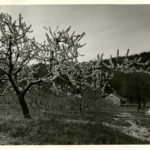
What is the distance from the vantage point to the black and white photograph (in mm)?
6316

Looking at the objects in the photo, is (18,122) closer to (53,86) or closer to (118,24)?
(53,86)

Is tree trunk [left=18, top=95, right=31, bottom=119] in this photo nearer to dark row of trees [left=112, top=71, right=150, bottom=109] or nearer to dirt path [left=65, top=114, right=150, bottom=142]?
dirt path [left=65, top=114, right=150, bottom=142]

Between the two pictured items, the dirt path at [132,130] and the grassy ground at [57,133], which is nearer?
the grassy ground at [57,133]

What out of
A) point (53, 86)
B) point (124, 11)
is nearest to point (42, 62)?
point (53, 86)

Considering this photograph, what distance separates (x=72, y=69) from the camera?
6543 mm

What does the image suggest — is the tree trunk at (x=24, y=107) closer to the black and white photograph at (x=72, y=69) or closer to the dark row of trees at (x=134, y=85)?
the black and white photograph at (x=72, y=69)

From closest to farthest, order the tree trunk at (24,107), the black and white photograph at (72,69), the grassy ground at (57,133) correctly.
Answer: the grassy ground at (57,133), the black and white photograph at (72,69), the tree trunk at (24,107)

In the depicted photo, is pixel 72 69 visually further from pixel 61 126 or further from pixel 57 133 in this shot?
pixel 57 133

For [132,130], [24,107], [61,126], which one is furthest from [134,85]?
[24,107]

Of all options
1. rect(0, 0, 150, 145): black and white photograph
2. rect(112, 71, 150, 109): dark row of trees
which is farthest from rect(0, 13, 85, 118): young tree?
rect(112, 71, 150, 109): dark row of trees

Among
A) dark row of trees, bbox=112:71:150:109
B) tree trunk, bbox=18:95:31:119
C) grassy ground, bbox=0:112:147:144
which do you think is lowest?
grassy ground, bbox=0:112:147:144

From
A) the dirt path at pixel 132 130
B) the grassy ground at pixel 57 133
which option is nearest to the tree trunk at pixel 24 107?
the grassy ground at pixel 57 133

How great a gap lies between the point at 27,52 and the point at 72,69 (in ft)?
2.19

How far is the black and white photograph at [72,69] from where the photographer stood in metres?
6.32
